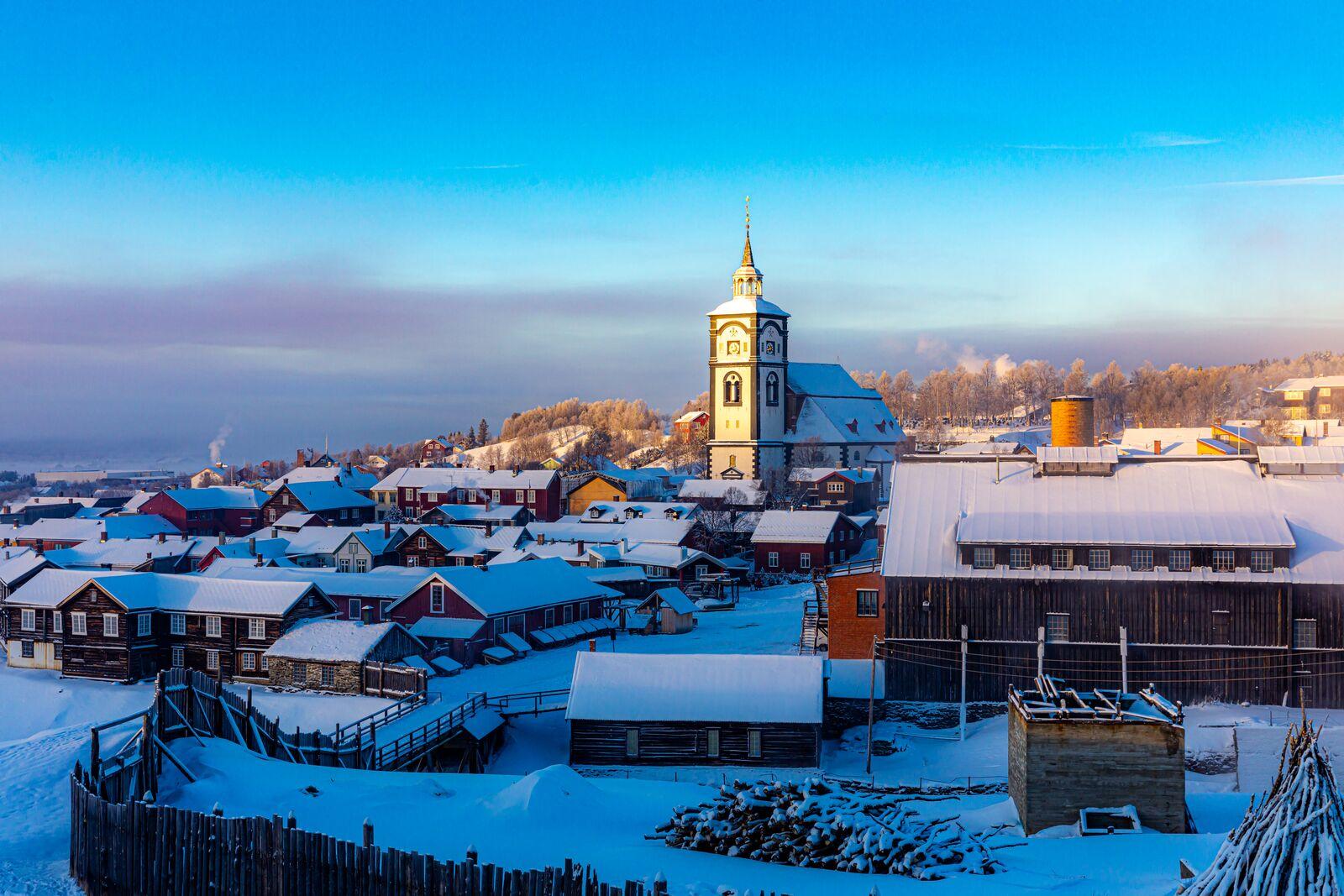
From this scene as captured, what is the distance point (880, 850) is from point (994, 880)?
5.65 feet

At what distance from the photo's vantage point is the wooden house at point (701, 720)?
3109 cm

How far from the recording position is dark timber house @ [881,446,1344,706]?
1308 inches

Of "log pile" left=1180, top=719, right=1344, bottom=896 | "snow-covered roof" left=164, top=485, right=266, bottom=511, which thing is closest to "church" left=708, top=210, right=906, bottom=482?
"snow-covered roof" left=164, top=485, right=266, bottom=511

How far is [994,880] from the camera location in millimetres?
15094

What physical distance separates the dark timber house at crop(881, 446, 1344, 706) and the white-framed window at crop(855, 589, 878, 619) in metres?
2.01

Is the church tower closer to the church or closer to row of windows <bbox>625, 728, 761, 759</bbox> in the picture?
the church

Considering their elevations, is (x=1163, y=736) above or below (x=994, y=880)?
above

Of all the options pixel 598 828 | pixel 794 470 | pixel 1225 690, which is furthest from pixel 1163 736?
pixel 794 470

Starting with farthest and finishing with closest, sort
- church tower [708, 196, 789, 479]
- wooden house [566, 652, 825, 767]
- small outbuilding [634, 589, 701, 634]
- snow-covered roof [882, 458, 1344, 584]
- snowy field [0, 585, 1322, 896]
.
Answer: church tower [708, 196, 789, 479], small outbuilding [634, 589, 701, 634], snow-covered roof [882, 458, 1344, 584], wooden house [566, 652, 825, 767], snowy field [0, 585, 1322, 896]

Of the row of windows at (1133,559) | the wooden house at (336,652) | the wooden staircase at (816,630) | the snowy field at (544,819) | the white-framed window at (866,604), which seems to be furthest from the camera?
the wooden staircase at (816,630)

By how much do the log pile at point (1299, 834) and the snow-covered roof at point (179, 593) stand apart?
142ft

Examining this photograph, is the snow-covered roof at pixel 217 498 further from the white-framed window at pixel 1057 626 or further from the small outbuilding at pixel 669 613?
the white-framed window at pixel 1057 626

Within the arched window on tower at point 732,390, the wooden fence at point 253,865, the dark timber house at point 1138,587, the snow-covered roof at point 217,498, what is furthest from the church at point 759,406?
the wooden fence at point 253,865

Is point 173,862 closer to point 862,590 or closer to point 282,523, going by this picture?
point 862,590
